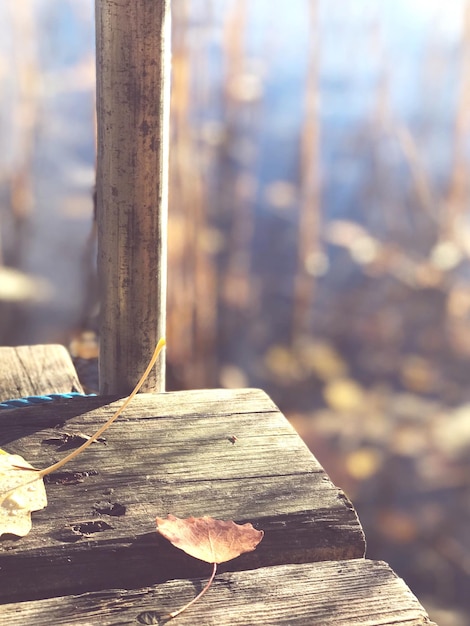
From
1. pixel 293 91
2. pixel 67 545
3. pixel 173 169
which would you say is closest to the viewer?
pixel 67 545

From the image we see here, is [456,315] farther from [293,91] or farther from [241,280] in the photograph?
[293,91]

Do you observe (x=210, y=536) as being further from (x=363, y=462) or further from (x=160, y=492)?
(x=363, y=462)

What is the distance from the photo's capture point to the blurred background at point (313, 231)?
3.23m

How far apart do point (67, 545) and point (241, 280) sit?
3683mm

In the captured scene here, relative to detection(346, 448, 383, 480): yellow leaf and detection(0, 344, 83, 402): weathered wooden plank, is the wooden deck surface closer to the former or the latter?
detection(0, 344, 83, 402): weathered wooden plank

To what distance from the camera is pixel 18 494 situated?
857 mm

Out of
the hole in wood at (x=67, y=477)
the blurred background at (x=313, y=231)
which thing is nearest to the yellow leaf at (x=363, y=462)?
the blurred background at (x=313, y=231)

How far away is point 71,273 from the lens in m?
4.21

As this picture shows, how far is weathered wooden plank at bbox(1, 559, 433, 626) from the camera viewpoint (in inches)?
28.0

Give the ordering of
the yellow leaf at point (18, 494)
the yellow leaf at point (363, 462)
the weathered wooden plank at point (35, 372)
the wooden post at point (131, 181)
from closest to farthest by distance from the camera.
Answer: the yellow leaf at point (18, 494) → the wooden post at point (131, 181) → the weathered wooden plank at point (35, 372) → the yellow leaf at point (363, 462)

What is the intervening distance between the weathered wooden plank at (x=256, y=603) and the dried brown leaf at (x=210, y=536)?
3cm

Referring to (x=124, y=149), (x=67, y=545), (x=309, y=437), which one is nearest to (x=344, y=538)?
(x=67, y=545)

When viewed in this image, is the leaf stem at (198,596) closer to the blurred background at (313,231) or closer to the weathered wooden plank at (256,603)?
the weathered wooden plank at (256,603)

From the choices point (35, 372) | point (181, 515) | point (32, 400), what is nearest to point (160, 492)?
point (181, 515)
